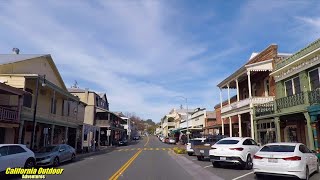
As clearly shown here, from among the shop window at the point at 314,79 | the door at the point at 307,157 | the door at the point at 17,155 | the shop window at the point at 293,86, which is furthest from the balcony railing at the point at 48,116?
the shop window at the point at 314,79

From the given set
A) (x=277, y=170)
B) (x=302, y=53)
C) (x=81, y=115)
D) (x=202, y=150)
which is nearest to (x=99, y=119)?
(x=81, y=115)

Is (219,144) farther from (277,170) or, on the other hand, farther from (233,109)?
(233,109)

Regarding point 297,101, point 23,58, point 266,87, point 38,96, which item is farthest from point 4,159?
point 266,87

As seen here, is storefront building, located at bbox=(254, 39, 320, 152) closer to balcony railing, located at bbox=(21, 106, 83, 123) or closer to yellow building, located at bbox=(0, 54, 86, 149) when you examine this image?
yellow building, located at bbox=(0, 54, 86, 149)

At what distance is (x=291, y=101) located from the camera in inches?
846

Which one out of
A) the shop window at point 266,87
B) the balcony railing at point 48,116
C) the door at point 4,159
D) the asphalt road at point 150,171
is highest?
the shop window at point 266,87

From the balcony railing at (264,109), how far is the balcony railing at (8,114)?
18.9 meters

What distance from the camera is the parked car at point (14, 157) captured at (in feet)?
45.0

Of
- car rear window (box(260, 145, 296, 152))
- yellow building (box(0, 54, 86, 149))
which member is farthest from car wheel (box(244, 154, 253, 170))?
yellow building (box(0, 54, 86, 149))

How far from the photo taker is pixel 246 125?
36531mm

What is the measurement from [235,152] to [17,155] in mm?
10746

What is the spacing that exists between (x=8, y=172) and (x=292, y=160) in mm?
11709

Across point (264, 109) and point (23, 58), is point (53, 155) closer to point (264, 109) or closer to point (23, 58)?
point (23, 58)

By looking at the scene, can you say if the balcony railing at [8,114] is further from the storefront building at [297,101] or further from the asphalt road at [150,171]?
the storefront building at [297,101]
